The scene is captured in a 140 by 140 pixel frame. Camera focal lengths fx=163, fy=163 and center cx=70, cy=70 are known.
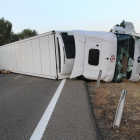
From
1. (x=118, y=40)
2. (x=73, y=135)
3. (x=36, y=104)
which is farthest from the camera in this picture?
(x=118, y=40)

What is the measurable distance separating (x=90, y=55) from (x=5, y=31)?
46.0 meters

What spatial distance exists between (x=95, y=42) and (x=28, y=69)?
256 inches

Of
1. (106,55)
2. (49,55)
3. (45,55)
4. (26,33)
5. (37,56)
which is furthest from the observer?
(26,33)

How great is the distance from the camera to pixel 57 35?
905 centimetres

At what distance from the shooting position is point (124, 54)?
8359 millimetres

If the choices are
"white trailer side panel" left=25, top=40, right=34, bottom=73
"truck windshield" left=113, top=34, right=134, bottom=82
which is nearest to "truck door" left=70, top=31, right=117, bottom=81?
"truck windshield" left=113, top=34, right=134, bottom=82

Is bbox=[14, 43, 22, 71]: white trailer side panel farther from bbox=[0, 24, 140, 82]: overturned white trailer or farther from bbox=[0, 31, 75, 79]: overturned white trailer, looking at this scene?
bbox=[0, 24, 140, 82]: overturned white trailer

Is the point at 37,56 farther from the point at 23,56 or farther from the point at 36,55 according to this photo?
the point at 23,56

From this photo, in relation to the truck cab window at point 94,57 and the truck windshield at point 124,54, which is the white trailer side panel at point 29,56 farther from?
the truck windshield at point 124,54

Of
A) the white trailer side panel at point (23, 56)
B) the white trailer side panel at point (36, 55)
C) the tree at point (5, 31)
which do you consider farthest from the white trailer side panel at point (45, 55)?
the tree at point (5, 31)

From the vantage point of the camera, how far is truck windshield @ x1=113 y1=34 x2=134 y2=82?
8070mm

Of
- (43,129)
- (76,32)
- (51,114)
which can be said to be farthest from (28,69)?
(43,129)

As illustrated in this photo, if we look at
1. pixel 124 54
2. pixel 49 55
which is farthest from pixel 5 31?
pixel 124 54

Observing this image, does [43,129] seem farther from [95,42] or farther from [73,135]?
[95,42]
